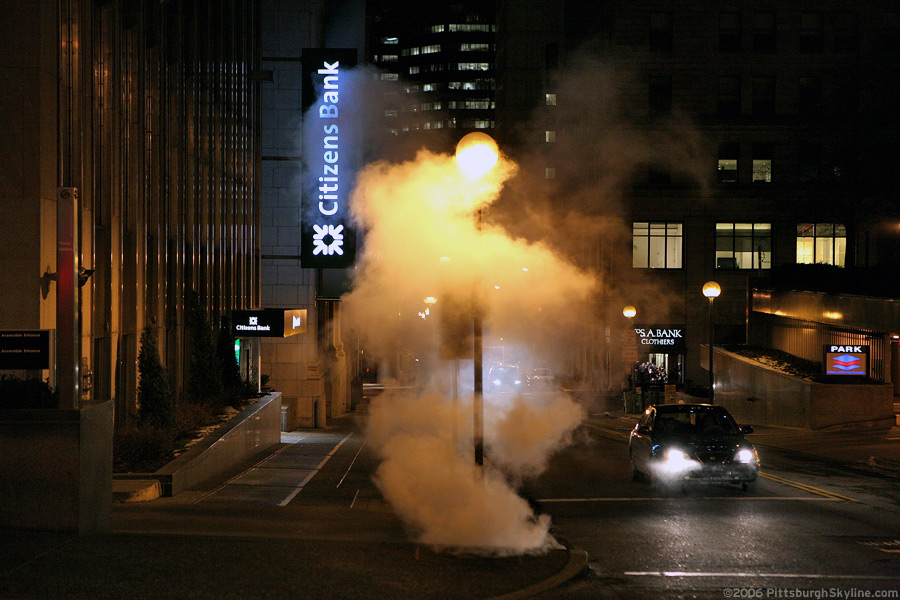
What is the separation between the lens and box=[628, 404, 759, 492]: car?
12906mm

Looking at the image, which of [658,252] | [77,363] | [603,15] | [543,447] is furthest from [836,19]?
[77,363]

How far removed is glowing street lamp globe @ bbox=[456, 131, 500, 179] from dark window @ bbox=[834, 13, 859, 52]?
42.6 meters

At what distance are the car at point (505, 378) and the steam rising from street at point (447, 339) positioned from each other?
0.79 meters

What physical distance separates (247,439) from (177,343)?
10.7ft

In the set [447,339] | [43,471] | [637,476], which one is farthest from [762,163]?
[43,471]

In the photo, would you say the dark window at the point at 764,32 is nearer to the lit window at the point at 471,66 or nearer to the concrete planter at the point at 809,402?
the concrete planter at the point at 809,402

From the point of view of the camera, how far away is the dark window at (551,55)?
35188mm

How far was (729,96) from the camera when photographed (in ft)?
147

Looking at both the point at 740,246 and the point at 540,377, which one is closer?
the point at 540,377

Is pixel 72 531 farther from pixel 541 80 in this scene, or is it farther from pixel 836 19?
pixel 836 19

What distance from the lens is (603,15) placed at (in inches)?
1806

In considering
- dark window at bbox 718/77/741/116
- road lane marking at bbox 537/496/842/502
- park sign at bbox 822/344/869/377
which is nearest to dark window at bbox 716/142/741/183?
dark window at bbox 718/77/741/116

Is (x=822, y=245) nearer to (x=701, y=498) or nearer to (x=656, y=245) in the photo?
(x=656, y=245)

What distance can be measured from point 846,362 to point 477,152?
20.1 m
